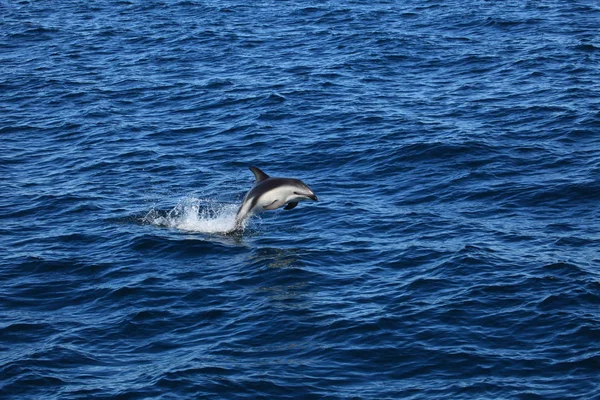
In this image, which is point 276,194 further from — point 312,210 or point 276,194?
point 312,210

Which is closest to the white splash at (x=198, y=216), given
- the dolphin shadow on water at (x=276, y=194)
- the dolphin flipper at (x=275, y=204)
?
the dolphin shadow on water at (x=276, y=194)

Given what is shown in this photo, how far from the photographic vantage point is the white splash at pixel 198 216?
29.8 m

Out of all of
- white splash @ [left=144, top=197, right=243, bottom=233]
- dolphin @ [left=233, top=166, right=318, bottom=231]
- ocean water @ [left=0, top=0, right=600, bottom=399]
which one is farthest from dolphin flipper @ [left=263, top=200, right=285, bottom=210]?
white splash @ [left=144, top=197, right=243, bottom=233]

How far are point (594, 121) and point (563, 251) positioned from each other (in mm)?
11023

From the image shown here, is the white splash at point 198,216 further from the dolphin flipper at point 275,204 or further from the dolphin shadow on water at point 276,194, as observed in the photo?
the dolphin flipper at point 275,204

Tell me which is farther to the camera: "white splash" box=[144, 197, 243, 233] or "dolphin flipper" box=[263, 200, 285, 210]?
"white splash" box=[144, 197, 243, 233]

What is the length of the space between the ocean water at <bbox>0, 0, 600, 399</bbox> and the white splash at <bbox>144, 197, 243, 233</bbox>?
0.09 meters

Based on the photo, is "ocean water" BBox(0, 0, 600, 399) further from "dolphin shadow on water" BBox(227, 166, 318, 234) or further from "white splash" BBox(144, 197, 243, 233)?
"dolphin shadow on water" BBox(227, 166, 318, 234)

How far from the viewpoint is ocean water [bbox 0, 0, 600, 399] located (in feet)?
70.8

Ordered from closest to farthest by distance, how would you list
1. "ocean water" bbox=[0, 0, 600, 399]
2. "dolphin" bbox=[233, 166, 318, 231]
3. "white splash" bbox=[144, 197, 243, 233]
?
"ocean water" bbox=[0, 0, 600, 399] → "dolphin" bbox=[233, 166, 318, 231] → "white splash" bbox=[144, 197, 243, 233]

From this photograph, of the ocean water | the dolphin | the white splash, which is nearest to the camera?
the ocean water

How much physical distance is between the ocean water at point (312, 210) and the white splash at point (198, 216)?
0.09 metres

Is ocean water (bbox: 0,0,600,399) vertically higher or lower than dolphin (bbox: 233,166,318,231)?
lower

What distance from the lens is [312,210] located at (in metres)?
30.9
